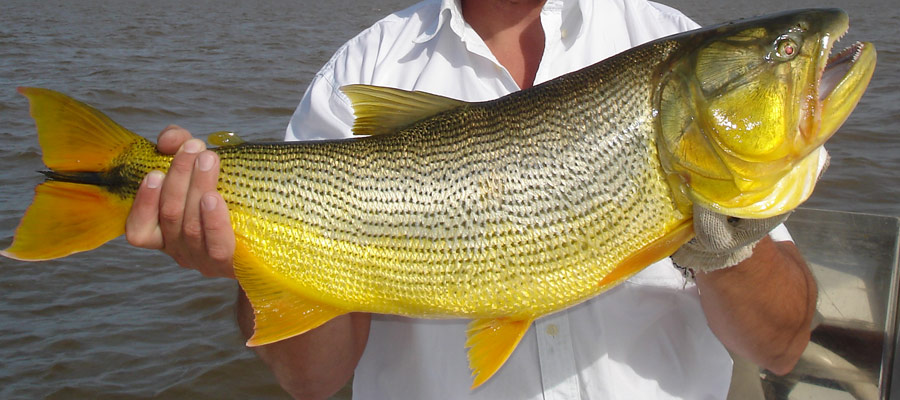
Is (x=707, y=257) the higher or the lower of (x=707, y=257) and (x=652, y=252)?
the lower

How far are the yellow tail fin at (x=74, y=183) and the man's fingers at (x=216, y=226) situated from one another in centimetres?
27

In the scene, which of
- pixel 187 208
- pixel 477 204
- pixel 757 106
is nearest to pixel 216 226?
pixel 187 208

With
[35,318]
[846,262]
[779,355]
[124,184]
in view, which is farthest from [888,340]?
[35,318]

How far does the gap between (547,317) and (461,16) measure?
1251 millimetres

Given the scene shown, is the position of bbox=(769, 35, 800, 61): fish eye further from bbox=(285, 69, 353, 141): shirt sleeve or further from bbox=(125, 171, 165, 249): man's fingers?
bbox=(125, 171, 165, 249): man's fingers

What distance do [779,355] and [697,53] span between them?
1.26 metres

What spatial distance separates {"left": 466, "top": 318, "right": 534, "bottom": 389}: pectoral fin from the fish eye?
0.97 meters

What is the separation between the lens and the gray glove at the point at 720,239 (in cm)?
189

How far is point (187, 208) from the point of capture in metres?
2.22

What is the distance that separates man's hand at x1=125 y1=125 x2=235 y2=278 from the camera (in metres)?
2.16

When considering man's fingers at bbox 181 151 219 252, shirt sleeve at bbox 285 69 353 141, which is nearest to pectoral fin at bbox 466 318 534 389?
man's fingers at bbox 181 151 219 252

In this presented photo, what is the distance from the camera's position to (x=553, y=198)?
6.47 ft

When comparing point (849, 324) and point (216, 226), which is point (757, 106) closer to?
point (216, 226)

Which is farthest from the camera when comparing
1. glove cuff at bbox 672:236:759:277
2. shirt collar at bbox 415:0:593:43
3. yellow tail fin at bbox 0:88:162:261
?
shirt collar at bbox 415:0:593:43
